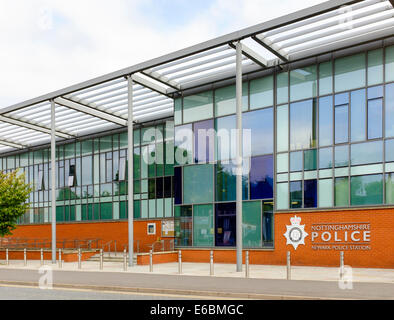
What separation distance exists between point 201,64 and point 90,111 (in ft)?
30.8

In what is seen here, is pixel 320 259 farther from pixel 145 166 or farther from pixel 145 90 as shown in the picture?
pixel 145 166

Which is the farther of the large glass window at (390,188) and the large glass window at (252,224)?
the large glass window at (252,224)

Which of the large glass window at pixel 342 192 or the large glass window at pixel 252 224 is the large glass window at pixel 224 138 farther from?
the large glass window at pixel 342 192

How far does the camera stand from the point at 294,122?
77.0 ft

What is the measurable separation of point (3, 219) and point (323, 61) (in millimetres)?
19747

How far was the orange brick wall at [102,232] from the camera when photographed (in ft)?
112

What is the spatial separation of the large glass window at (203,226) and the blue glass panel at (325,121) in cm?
675

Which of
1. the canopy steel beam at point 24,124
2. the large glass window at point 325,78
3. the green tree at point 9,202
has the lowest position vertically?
the green tree at point 9,202

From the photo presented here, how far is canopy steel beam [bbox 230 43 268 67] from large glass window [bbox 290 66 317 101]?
52.8 inches

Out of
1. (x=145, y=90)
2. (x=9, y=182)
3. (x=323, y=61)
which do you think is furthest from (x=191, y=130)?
(x=9, y=182)

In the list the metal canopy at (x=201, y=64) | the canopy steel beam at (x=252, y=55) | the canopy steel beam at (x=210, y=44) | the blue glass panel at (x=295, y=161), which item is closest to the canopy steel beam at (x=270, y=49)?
the metal canopy at (x=201, y=64)

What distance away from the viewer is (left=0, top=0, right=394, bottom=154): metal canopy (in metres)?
19.8

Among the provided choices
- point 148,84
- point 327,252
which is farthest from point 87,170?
point 327,252

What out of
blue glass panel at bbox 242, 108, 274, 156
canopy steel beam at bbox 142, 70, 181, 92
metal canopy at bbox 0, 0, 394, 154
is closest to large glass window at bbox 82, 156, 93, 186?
metal canopy at bbox 0, 0, 394, 154
